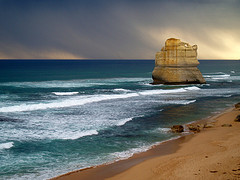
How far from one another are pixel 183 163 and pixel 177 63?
33608 mm

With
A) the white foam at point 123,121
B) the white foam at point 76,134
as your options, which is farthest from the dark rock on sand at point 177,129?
the white foam at point 76,134

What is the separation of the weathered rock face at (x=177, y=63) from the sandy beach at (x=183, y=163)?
28915mm

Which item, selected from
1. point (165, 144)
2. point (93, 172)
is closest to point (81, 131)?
point (165, 144)

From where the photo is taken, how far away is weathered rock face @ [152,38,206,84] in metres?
44.9

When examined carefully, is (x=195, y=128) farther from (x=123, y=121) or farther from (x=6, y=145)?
(x=6, y=145)

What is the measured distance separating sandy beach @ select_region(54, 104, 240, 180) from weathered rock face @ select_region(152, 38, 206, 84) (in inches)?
1138

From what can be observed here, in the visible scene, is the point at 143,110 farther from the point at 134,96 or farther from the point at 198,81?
the point at 198,81

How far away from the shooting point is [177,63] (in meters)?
44.8

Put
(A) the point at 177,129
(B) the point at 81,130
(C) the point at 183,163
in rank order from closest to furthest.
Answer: (C) the point at 183,163, (A) the point at 177,129, (B) the point at 81,130

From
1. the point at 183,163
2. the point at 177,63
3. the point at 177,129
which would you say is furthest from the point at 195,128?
the point at 177,63

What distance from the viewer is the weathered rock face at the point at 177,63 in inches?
1767

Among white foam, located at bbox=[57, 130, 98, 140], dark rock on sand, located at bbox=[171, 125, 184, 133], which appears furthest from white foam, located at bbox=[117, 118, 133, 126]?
dark rock on sand, located at bbox=[171, 125, 184, 133]

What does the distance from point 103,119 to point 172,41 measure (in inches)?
1043

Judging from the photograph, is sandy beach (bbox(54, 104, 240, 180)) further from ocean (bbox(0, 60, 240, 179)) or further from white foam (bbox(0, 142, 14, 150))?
white foam (bbox(0, 142, 14, 150))
